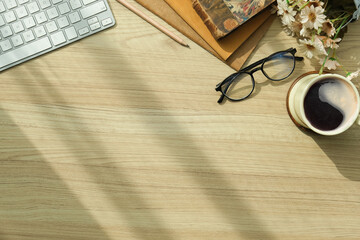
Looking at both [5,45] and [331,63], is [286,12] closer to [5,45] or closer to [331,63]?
[331,63]

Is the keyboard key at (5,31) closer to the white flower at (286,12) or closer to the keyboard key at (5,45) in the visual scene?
the keyboard key at (5,45)

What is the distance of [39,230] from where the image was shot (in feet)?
2.86

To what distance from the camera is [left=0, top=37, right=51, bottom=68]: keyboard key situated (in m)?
0.84

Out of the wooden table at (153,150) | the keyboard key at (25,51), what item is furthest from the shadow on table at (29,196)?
the keyboard key at (25,51)

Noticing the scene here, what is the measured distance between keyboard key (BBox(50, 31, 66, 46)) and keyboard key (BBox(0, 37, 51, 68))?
0.04 feet

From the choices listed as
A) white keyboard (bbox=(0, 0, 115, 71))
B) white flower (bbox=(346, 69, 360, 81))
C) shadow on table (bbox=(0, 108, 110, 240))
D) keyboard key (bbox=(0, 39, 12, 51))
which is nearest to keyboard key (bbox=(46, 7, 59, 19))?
white keyboard (bbox=(0, 0, 115, 71))

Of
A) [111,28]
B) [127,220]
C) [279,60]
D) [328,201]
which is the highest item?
[111,28]

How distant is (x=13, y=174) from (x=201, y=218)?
42 centimetres

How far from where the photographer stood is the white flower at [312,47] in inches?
32.7

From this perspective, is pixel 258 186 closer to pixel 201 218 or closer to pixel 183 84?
pixel 201 218

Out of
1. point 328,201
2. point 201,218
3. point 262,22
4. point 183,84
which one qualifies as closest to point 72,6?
point 183,84

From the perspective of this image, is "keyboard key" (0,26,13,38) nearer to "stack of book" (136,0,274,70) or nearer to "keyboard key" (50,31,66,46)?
"keyboard key" (50,31,66,46)

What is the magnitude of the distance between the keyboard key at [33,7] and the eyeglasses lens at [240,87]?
44 cm

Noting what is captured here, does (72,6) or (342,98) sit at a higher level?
(72,6)
